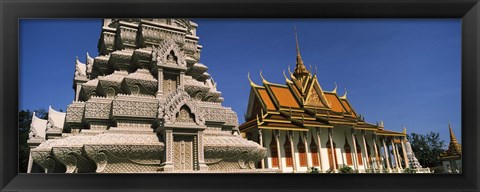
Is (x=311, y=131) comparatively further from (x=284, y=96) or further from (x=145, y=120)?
(x=145, y=120)

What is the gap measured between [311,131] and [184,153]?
9.09 metres

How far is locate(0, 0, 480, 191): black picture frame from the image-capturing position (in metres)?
2.54

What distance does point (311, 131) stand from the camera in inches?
510

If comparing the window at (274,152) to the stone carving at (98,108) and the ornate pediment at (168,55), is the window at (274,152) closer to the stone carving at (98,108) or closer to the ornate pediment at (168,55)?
the ornate pediment at (168,55)

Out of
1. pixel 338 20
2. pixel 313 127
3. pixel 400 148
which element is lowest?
pixel 400 148

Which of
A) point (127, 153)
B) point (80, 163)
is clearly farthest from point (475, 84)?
point (80, 163)

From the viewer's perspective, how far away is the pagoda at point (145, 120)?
4.39m

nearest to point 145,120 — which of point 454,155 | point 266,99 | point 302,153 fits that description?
point 454,155

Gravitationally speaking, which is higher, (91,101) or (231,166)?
(91,101)

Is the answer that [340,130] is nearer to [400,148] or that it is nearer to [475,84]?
[400,148]

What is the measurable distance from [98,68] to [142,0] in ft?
14.4

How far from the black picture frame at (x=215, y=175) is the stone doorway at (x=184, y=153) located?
6.34 feet

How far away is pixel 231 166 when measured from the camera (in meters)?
5.27

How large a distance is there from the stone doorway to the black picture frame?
193 cm
